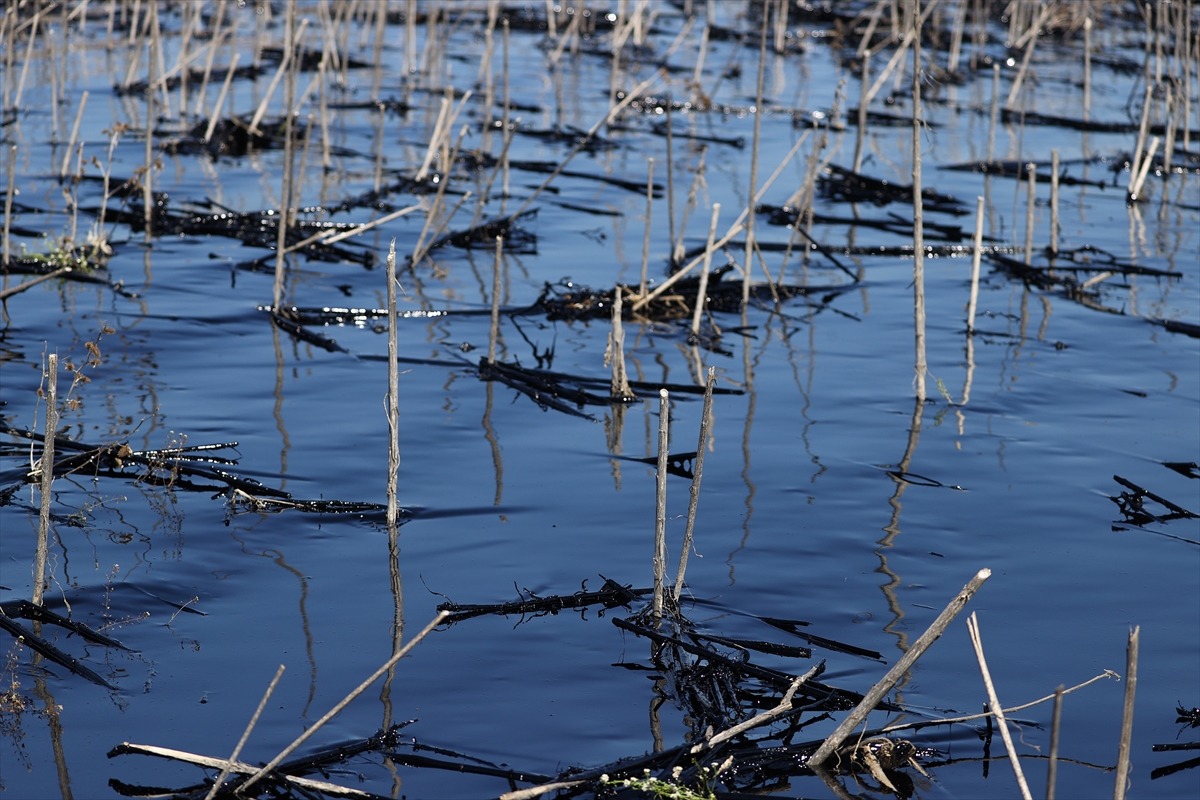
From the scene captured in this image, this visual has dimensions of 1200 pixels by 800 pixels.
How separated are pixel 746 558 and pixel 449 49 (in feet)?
54.7

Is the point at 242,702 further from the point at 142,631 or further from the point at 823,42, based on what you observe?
the point at 823,42

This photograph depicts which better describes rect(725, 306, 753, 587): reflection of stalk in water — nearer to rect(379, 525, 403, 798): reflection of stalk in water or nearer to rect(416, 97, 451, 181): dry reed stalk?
rect(379, 525, 403, 798): reflection of stalk in water

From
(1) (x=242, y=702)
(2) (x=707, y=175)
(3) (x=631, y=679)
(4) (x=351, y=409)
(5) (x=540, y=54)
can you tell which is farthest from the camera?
(5) (x=540, y=54)

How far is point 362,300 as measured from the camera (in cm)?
811

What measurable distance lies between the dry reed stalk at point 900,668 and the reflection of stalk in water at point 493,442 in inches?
91.5

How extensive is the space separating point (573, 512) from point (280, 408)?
6.30 ft

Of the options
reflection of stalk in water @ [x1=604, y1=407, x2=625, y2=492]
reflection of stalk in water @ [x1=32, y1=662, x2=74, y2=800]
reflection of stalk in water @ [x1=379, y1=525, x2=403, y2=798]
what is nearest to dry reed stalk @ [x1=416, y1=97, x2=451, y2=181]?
reflection of stalk in water @ [x1=604, y1=407, x2=625, y2=492]

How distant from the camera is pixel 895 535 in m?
5.12

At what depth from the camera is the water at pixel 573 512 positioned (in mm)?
3746

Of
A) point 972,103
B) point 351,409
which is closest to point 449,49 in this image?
point 972,103

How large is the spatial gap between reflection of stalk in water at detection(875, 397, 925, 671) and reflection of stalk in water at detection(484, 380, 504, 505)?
1716mm

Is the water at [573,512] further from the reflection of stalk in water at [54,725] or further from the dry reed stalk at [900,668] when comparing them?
the dry reed stalk at [900,668]

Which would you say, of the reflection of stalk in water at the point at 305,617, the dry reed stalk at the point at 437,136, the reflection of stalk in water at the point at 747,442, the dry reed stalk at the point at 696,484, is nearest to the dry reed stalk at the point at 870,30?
the dry reed stalk at the point at 437,136

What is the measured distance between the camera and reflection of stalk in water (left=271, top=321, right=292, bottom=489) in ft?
18.1
